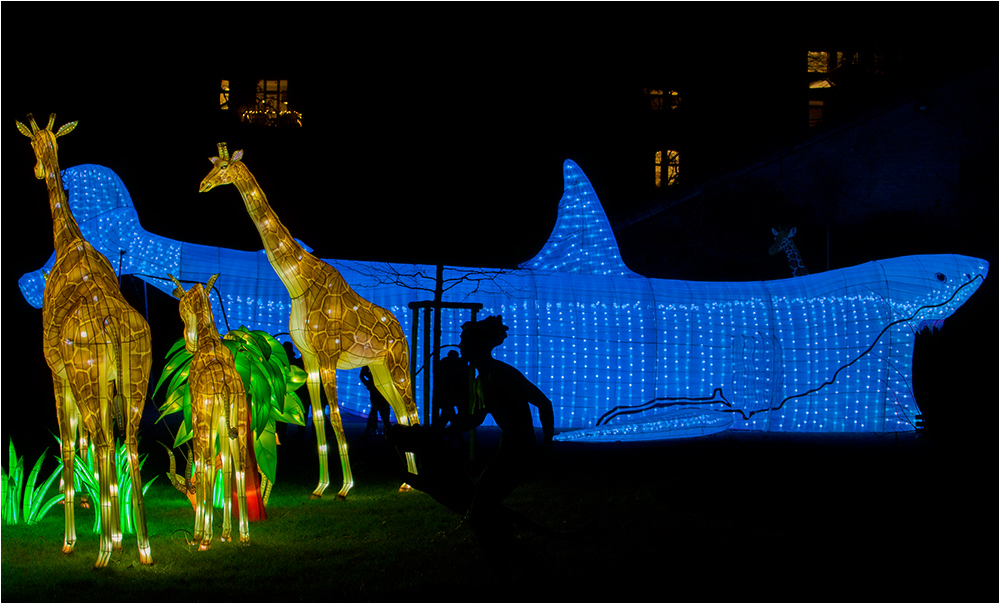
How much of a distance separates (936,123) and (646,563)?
13.1 m

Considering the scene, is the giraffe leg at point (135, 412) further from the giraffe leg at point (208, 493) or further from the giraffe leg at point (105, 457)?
the giraffe leg at point (208, 493)

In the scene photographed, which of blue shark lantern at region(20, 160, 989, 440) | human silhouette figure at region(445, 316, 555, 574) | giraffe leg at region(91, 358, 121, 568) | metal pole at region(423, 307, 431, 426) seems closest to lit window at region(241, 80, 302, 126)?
blue shark lantern at region(20, 160, 989, 440)

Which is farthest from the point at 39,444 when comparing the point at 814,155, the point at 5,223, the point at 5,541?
the point at 814,155

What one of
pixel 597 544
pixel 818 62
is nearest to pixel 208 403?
pixel 597 544

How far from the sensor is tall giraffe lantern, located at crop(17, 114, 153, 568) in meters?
4.83

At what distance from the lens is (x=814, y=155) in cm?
1563

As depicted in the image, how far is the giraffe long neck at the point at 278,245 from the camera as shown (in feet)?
24.1

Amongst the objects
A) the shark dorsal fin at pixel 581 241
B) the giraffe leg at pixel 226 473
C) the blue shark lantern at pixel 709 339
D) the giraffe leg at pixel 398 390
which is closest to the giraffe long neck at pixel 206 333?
the giraffe leg at pixel 226 473

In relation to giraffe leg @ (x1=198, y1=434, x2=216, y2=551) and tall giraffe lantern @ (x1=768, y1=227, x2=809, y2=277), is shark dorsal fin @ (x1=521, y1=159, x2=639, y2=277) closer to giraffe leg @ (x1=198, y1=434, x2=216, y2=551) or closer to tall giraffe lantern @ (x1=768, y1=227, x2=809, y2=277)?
tall giraffe lantern @ (x1=768, y1=227, x2=809, y2=277)

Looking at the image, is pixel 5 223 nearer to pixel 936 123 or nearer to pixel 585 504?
pixel 585 504

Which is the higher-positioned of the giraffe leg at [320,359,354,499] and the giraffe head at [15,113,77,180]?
the giraffe head at [15,113,77,180]

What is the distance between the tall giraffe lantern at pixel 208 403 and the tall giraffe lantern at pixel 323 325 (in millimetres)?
1950

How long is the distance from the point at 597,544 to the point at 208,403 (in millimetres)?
2645

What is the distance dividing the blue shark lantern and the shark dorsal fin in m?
0.24
